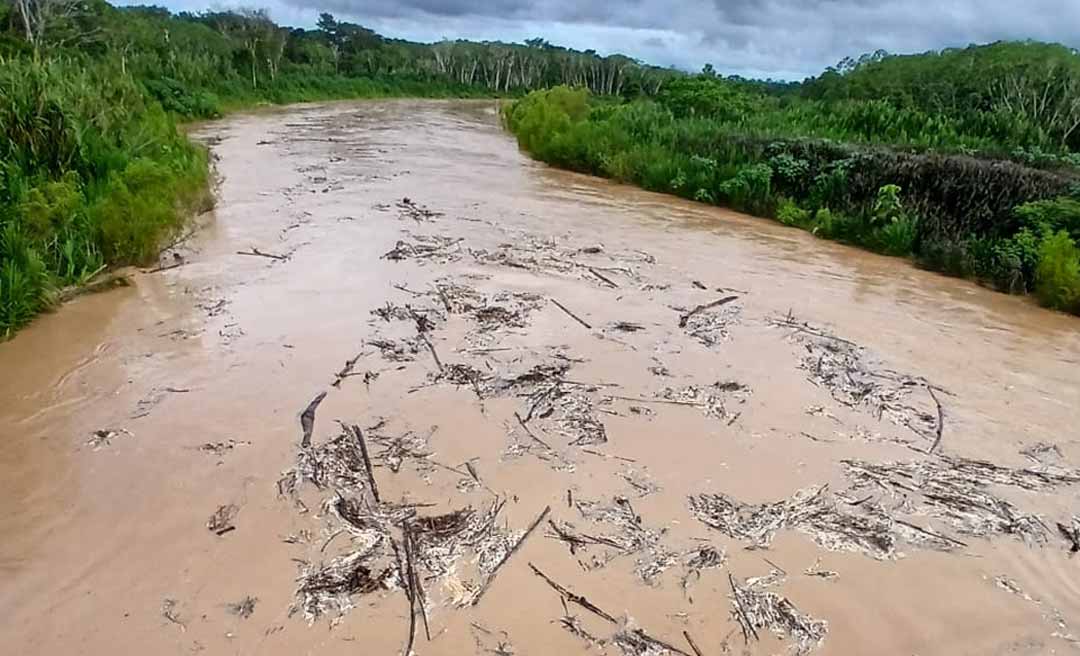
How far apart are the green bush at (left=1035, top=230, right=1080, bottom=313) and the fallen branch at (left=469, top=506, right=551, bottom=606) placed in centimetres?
647

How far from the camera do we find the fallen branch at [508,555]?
138 inches

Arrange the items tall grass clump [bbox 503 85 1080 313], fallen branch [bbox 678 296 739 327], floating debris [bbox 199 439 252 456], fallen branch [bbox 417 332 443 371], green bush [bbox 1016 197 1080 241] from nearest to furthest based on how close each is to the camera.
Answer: floating debris [bbox 199 439 252 456], fallen branch [bbox 417 332 443 371], fallen branch [bbox 678 296 739 327], green bush [bbox 1016 197 1080 241], tall grass clump [bbox 503 85 1080 313]

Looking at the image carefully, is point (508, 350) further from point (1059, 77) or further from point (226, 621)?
point (1059, 77)

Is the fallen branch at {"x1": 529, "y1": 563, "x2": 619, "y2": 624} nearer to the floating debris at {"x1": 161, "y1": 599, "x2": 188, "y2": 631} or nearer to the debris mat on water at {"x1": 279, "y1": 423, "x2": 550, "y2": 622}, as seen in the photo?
the debris mat on water at {"x1": 279, "y1": 423, "x2": 550, "y2": 622}

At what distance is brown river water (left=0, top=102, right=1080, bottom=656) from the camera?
340 cm

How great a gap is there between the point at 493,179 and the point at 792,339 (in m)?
9.24

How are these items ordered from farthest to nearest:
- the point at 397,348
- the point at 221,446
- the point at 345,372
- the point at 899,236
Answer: the point at 899,236 < the point at 397,348 < the point at 345,372 < the point at 221,446

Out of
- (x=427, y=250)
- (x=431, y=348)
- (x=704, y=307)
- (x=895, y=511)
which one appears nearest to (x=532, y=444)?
(x=431, y=348)

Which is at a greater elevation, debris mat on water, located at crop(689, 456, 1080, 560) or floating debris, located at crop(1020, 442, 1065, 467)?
floating debris, located at crop(1020, 442, 1065, 467)

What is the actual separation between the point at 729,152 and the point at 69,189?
9873 mm

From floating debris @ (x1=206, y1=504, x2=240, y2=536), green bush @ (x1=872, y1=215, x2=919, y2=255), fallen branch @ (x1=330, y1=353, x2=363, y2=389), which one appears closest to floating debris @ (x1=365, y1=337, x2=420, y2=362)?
fallen branch @ (x1=330, y1=353, x2=363, y2=389)

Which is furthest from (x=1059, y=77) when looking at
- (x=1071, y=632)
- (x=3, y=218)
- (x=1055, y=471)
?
(x=3, y=218)

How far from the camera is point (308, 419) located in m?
4.96

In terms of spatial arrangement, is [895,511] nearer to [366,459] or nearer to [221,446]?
[366,459]
